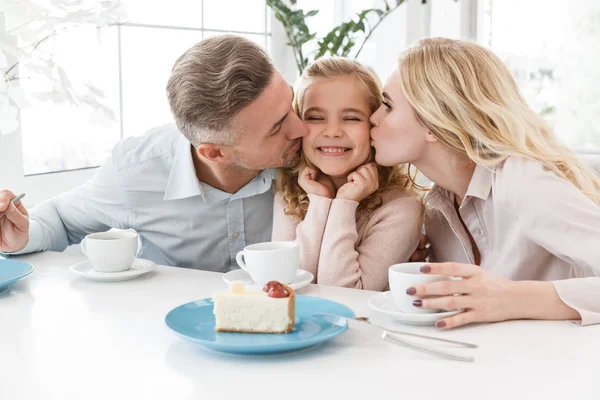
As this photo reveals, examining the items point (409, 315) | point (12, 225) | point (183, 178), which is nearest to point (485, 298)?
point (409, 315)

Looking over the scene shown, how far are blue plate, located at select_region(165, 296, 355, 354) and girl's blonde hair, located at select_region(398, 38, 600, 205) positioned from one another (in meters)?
0.54

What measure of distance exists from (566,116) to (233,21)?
5.80 feet

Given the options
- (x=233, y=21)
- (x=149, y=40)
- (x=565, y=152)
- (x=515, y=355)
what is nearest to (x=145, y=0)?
(x=149, y=40)

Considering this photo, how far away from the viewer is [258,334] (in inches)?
39.3

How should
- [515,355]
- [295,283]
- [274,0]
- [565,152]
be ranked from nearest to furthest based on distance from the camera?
[515,355]
[295,283]
[565,152]
[274,0]

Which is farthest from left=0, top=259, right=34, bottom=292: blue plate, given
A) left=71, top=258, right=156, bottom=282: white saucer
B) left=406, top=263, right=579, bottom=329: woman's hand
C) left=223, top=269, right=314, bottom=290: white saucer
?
left=406, top=263, right=579, bottom=329: woman's hand

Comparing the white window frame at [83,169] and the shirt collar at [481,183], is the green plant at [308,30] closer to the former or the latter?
the white window frame at [83,169]

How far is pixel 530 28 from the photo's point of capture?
353 cm

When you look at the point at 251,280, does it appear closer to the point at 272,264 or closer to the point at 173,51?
the point at 272,264

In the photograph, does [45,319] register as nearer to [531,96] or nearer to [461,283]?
[461,283]

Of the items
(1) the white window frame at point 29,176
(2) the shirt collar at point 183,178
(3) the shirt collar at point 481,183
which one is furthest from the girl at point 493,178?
(1) the white window frame at point 29,176

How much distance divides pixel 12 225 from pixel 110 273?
1.12ft

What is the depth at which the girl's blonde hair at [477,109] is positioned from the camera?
4.68 feet

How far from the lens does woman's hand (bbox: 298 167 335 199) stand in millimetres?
1729
